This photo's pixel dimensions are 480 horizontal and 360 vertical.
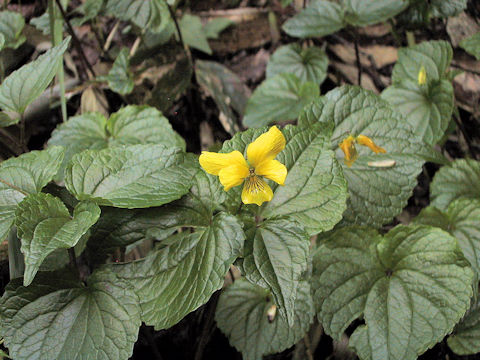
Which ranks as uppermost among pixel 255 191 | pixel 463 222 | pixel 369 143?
pixel 255 191

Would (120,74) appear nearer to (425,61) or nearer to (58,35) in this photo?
(58,35)

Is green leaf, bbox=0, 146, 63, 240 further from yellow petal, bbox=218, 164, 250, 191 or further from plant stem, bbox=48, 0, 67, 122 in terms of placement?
plant stem, bbox=48, 0, 67, 122

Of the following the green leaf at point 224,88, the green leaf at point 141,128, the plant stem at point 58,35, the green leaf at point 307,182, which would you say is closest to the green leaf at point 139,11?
the plant stem at point 58,35

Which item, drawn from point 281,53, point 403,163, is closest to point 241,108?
point 281,53

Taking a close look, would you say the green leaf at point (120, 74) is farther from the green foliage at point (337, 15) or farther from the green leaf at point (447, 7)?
the green leaf at point (447, 7)

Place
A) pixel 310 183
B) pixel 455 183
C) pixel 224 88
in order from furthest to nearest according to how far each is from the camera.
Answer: pixel 224 88 < pixel 455 183 < pixel 310 183

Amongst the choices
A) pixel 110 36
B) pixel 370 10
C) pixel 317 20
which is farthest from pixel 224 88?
pixel 370 10

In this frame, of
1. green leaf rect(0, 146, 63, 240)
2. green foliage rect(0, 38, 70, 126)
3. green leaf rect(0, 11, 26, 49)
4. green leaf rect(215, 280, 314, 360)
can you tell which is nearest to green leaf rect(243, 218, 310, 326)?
green leaf rect(215, 280, 314, 360)

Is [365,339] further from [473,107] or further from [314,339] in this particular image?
[473,107]
